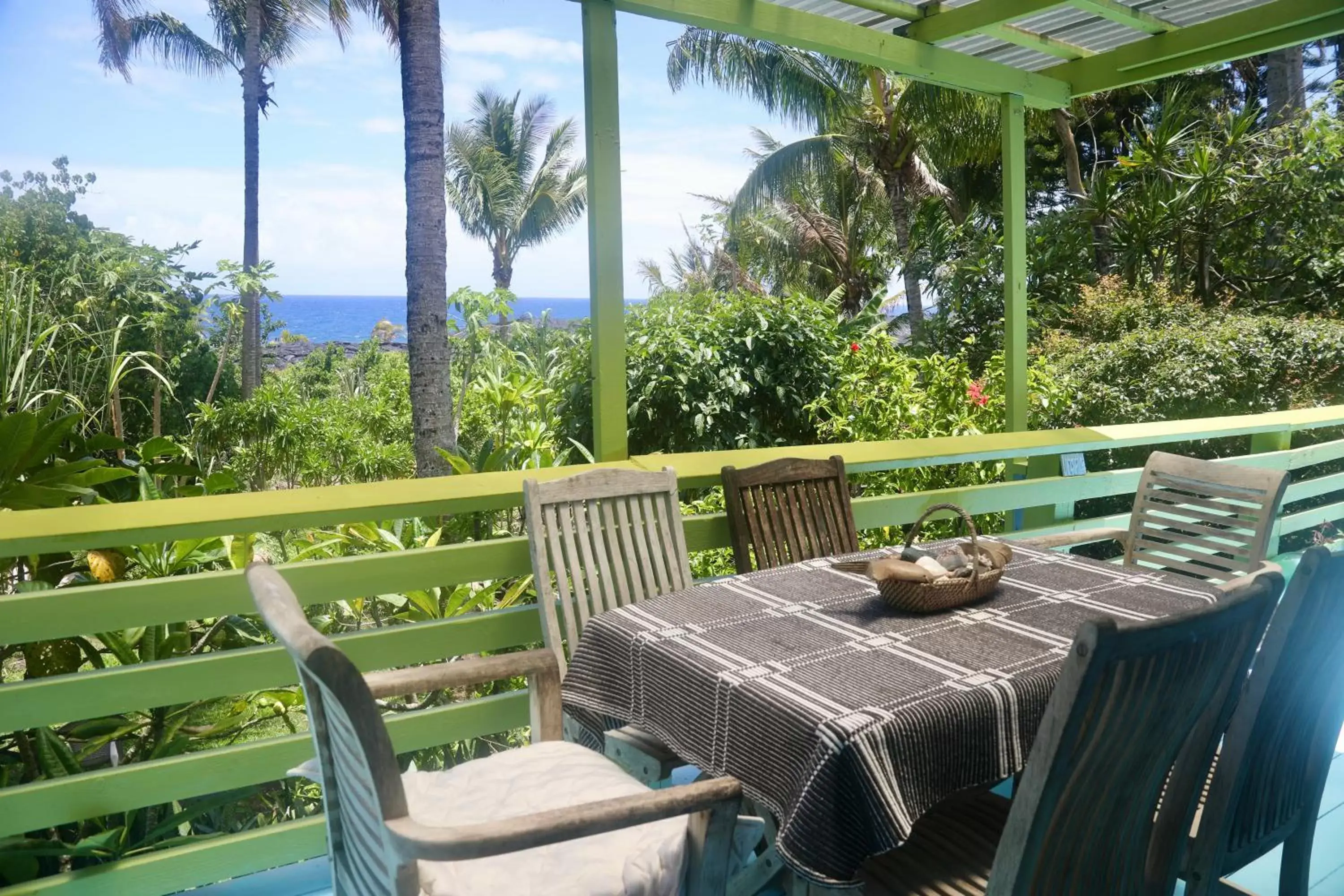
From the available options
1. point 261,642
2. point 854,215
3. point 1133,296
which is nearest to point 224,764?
point 261,642

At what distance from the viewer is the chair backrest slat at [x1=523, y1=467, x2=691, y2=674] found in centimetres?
241

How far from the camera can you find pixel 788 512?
2900 mm

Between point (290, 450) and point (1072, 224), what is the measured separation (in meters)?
11.6

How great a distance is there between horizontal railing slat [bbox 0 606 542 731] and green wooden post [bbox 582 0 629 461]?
0.70m

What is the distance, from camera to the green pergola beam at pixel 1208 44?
384 centimetres

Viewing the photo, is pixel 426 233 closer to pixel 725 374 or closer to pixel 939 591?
pixel 725 374

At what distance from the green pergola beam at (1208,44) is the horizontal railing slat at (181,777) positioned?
150 inches

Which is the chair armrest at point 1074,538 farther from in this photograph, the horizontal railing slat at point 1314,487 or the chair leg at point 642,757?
the horizontal railing slat at point 1314,487

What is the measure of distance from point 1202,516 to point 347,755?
261 centimetres

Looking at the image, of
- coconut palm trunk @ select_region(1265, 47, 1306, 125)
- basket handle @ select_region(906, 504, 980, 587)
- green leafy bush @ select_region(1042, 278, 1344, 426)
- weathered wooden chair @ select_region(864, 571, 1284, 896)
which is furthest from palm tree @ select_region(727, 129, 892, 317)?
weathered wooden chair @ select_region(864, 571, 1284, 896)

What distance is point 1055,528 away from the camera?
13.6ft

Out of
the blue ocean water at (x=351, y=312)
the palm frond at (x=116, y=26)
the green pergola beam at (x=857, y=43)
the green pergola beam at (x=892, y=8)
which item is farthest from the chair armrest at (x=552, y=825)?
the blue ocean water at (x=351, y=312)

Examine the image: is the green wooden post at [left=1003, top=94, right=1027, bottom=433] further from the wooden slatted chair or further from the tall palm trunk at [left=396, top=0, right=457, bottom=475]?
the tall palm trunk at [left=396, top=0, right=457, bottom=475]

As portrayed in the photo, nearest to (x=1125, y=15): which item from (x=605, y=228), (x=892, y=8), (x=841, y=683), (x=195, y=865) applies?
(x=892, y=8)
